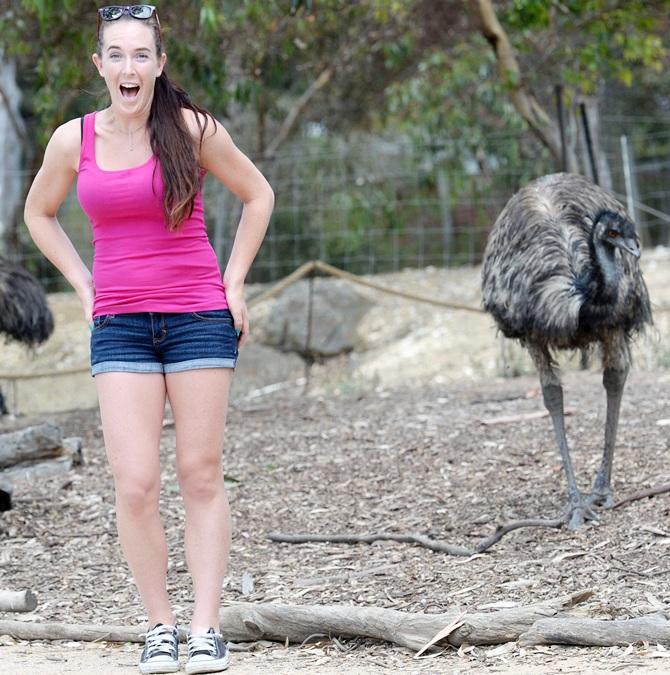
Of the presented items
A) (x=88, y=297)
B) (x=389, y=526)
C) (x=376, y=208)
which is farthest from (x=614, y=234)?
(x=376, y=208)

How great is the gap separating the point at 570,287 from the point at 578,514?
942mm

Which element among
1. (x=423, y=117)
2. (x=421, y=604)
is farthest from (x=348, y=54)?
(x=421, y=604)

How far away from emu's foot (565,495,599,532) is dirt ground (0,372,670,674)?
44mm

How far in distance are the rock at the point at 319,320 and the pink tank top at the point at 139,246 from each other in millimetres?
8936

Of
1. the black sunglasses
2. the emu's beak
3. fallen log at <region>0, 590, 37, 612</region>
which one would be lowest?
fallen log at <region>0, 590, 37, 612</region>

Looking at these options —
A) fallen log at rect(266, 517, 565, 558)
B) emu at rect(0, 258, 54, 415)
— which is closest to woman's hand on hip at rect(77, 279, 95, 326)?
fallen log at rect(266, 517, 565, 558)

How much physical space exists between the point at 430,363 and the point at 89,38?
4.38 m

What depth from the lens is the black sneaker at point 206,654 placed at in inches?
139

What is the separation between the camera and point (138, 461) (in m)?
3.54

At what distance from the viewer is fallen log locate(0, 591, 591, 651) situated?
146 inches

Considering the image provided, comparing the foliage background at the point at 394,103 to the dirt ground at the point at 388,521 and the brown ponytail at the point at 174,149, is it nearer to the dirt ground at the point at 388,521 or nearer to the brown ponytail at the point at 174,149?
the dirt ground at the point at 388,521

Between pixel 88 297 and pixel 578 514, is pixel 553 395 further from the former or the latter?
pixel 88 297

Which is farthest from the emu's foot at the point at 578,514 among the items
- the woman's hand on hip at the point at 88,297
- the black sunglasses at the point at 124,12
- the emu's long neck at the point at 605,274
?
the black sunglasses at the point at 124,12

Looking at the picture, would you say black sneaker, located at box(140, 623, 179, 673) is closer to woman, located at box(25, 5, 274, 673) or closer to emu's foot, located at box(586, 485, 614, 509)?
woman, located at box(25, 5, 274, 673)
